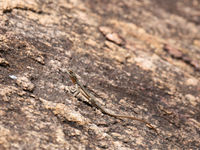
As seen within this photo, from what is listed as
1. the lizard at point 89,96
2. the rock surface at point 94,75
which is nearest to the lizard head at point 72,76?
the lizard at point 89,96

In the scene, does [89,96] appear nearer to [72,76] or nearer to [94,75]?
[72,76]

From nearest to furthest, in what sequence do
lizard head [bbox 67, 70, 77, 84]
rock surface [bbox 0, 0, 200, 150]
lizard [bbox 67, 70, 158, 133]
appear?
1. rock surface [bbox 0, 0, 200, 150]
2. lizard [bbox 67, 70, 158, 133]
3. lizard head [bbox 67, 70, 77, 84]

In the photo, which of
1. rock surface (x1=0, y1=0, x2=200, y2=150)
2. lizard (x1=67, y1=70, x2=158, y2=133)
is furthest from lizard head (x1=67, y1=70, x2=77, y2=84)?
rock surface (x1=0, y1=0, x2=200, y2=150)

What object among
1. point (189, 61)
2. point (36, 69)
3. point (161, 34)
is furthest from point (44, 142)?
point (161, 34)

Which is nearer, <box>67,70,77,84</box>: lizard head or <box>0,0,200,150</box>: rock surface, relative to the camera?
<box>0,0,200,150</box>: rock surface

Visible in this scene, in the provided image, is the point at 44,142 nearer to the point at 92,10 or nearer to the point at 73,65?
the point at 73,65

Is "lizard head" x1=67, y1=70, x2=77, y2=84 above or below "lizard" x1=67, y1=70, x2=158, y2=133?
above

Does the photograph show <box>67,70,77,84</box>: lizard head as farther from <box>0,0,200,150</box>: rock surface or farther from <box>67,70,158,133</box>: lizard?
<box>0,0,200,150</box>: rock surface

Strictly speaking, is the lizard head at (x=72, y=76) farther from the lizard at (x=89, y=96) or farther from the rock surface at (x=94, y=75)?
the rock surface at (x=94, y=75)

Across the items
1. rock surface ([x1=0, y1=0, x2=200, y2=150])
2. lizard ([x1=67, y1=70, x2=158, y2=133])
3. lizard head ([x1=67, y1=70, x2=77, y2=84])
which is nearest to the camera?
rock surface ([x1=0, y1=0, x2=200, y2=150])
